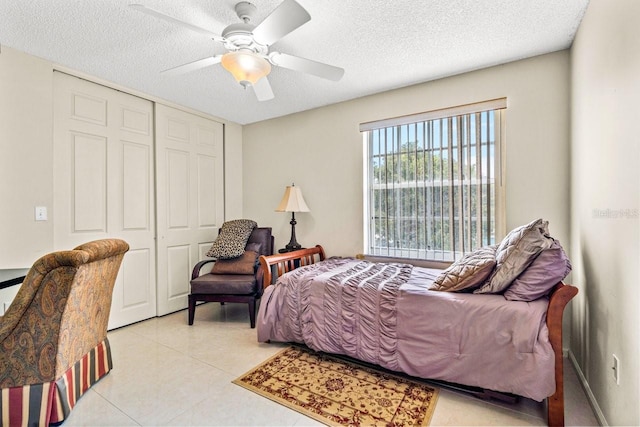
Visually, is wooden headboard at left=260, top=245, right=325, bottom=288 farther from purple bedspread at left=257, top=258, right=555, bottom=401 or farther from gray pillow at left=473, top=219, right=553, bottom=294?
gray pillow at left=473, top=219, right=553, bottom=294

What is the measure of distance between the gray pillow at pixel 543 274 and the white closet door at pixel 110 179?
3251 mm

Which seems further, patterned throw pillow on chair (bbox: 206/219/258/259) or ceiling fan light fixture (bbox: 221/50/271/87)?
patterned throw pillow on chair (bbox: 206/219/258/259)

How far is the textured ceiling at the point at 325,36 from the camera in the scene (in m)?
1.82

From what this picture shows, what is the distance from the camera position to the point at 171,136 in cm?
343

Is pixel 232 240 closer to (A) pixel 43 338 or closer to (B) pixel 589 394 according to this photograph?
(A) pixel 43 338

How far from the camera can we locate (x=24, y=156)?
2.36 m

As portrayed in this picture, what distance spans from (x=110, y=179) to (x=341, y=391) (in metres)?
2.74

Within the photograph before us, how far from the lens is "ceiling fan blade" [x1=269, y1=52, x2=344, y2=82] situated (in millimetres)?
1876

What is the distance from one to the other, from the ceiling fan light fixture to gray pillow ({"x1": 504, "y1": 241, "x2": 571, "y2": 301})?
1880 millimetres

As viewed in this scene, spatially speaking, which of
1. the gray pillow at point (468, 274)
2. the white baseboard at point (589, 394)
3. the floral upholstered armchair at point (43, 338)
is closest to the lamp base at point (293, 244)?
the gray pillow at point (468, 274)

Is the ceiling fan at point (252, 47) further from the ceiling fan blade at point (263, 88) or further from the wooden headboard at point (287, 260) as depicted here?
the wooden headboard at point (287, 260)

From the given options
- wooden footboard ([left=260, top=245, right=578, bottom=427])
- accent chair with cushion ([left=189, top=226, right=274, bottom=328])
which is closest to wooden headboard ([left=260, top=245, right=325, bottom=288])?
accent chair with cushion ([left=189, top=226, right=274, bottom=328])

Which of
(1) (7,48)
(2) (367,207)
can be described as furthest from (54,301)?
(2) (367,207)

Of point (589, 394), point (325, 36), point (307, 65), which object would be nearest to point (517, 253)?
point (589, 394)
